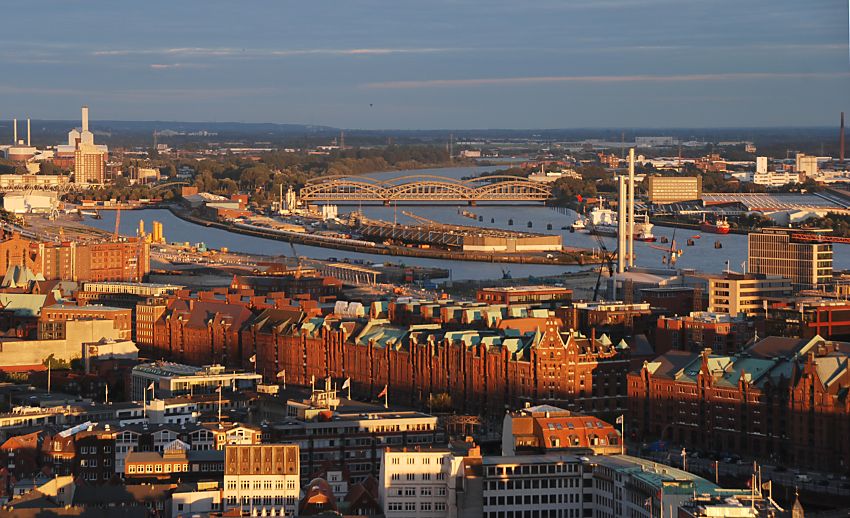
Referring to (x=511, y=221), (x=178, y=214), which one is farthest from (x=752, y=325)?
(x=178, y=214)

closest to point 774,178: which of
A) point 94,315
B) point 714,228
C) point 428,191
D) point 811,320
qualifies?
point 428,191

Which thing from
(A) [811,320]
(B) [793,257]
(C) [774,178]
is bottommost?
(A) [811,320]

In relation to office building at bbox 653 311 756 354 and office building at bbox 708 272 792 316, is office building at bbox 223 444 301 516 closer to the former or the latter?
office building at bbox 653 311 756 354

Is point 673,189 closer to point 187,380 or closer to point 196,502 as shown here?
point 187,380

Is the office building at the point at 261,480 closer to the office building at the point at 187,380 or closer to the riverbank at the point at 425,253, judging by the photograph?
the office building at the point at 187,380

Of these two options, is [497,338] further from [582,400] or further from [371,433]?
[371,433]

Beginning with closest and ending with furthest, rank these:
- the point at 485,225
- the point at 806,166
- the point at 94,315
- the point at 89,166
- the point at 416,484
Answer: the point at 416,484 < the point at 94,315 < the point at 485,225 < the point at 806,166 < the point at 89,166
